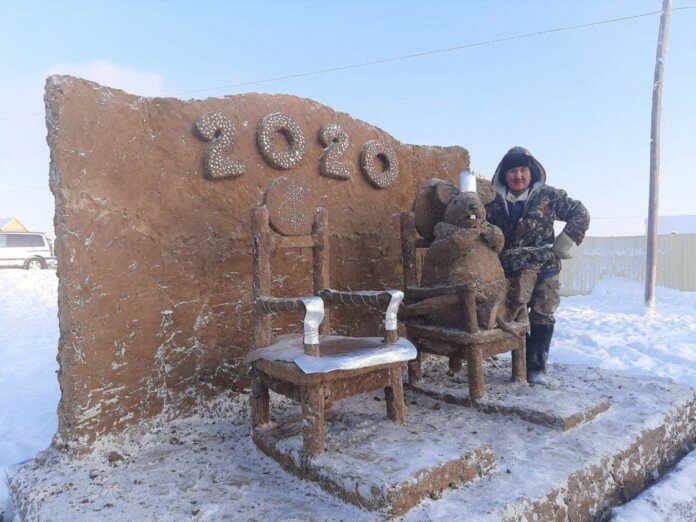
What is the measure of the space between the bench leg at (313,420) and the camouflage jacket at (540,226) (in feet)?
5.56

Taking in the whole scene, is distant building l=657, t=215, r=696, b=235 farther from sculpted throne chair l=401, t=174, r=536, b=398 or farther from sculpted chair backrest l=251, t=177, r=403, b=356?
sculpted chair backrest l=251, t=177, r=403, b=356

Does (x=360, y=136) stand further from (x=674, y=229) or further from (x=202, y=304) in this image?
(x=674, y=229)

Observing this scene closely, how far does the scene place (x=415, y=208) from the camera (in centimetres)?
316

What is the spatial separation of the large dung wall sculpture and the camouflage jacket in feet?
3.84

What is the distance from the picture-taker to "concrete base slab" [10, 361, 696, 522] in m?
1.63

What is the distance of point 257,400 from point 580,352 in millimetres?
4046

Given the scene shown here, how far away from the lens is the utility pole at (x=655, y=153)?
8641 millimetres

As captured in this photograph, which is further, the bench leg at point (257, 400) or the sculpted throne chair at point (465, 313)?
the sculpted throne chair at point (465, 313)

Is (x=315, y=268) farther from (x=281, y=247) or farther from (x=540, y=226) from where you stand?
(x=540, y=226)

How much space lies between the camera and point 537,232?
2.98m

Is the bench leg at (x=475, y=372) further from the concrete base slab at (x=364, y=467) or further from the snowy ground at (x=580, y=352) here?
the snowy ground at (x=580, y=352)

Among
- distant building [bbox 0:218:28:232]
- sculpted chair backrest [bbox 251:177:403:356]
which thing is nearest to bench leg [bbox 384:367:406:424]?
sculpted chair backrest [bbox 251:177:403:356]

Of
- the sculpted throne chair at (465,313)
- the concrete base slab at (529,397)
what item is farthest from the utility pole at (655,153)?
the sculpted throne chair at (465,313)

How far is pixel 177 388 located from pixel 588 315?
7.33m
